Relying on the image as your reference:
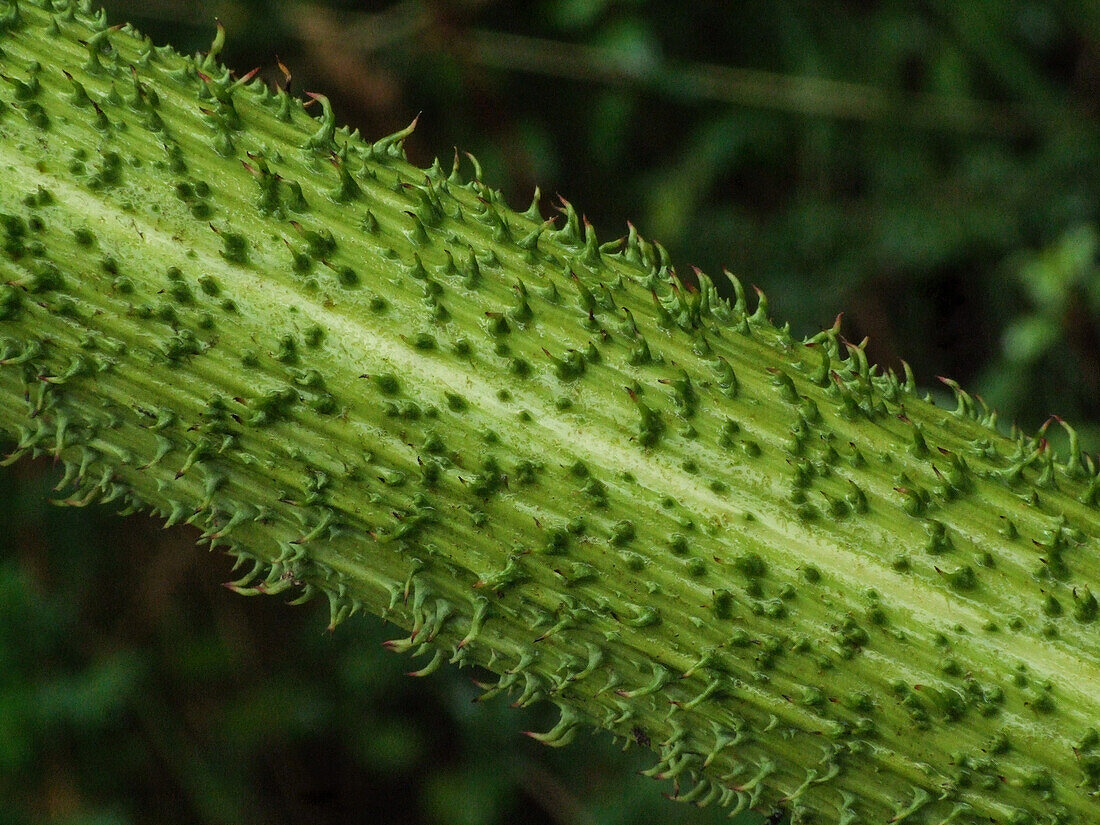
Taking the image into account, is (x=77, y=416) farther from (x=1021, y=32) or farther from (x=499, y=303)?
(x=1021, y=32)

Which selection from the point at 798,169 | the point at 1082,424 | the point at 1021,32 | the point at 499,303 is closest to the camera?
the point at 499,303

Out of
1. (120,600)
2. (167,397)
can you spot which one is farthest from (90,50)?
(120,600)

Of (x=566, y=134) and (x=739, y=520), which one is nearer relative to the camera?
(x=739, y=520)

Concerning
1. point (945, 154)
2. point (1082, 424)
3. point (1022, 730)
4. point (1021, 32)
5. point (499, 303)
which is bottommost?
point (1022, 730)

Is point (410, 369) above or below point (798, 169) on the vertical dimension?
below

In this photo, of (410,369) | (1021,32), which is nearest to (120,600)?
(410,369)

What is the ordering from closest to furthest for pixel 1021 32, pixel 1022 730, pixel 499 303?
pixel 1022 730, pixel 499 303, pixel 1021 32
